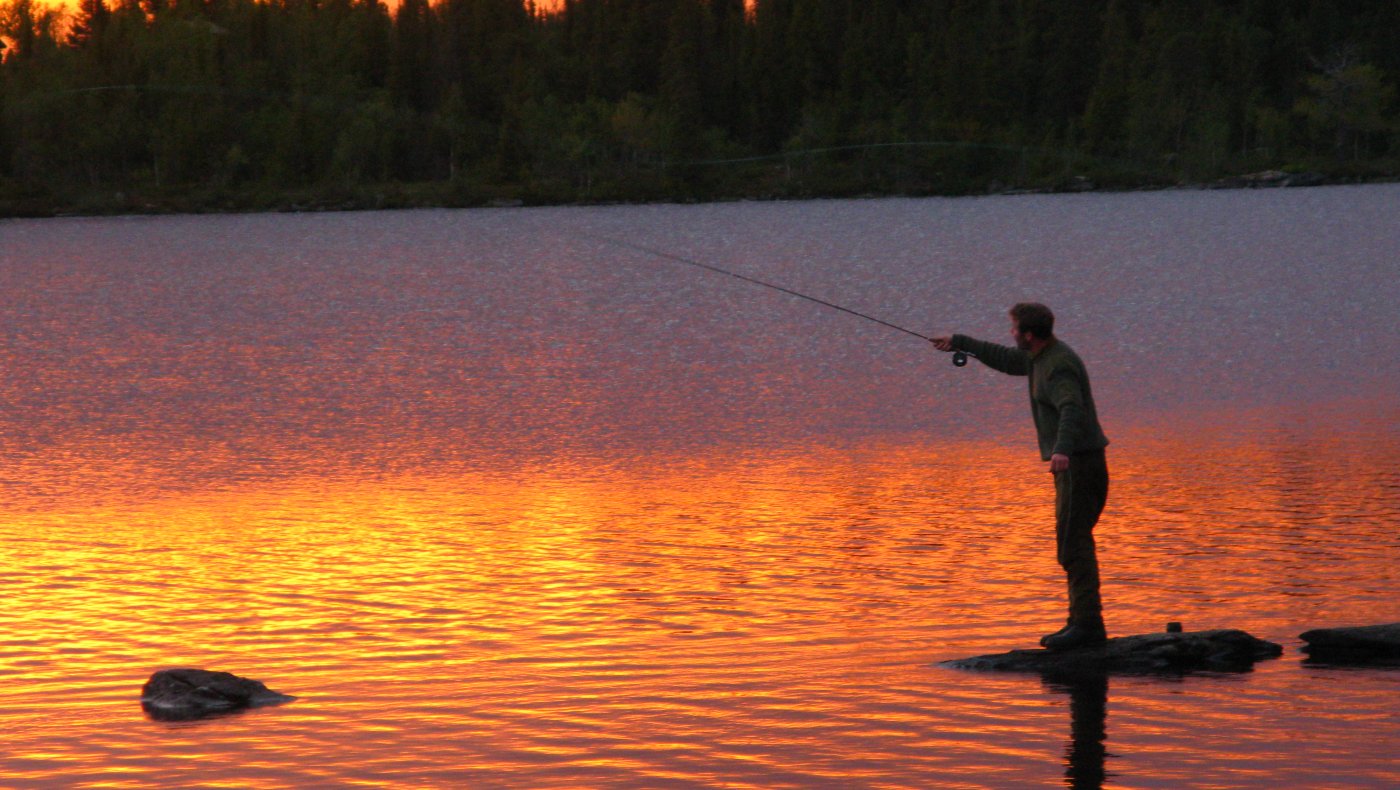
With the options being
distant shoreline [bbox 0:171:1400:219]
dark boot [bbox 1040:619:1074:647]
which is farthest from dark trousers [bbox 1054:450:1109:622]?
distant shoreline [bbox 0:171:1400:219]

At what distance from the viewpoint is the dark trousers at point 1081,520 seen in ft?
33.8

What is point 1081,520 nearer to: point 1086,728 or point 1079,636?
point 1079,636

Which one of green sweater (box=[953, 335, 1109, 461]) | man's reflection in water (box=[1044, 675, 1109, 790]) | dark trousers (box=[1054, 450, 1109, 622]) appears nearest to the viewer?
man's reflection in water (box=[1044, 675, 1109, 790])

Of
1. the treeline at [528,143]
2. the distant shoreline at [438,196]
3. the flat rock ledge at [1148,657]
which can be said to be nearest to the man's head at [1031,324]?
the flat rock ledge at [1148,657]

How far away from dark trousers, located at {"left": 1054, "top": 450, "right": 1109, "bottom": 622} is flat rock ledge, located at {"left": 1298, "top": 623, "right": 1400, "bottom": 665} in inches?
49.5

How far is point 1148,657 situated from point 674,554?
4863 millimetres

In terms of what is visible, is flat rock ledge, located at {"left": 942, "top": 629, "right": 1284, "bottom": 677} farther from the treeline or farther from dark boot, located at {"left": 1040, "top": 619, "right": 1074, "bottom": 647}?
the treeline

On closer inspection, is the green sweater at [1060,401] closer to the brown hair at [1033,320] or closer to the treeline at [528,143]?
the brown hair at [1033,320]

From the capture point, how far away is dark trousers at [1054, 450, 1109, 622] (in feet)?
33.8

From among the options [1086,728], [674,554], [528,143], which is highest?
[528,143]

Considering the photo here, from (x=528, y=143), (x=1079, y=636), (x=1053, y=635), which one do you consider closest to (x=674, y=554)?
(x=1053, y=635)

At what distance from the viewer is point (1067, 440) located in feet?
33.0

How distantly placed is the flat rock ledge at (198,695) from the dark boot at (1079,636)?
4.31 m

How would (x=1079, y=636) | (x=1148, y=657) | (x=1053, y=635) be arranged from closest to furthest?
(x=1148, y=657), (x=1079, y=636), (x=1053, y=635)
